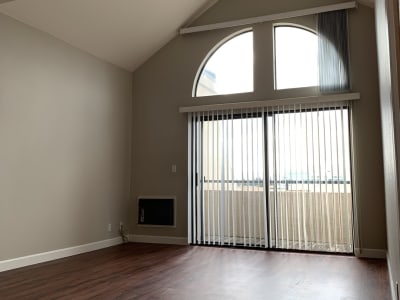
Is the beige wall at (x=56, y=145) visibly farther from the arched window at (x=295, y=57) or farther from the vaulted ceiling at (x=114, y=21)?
the arched window at (x=295, y=57)

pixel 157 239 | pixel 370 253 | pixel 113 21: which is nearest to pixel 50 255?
pixel 157 239

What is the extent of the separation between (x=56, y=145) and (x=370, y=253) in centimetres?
431

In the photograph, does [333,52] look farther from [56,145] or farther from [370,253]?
[56,145]

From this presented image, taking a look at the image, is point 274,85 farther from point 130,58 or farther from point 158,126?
point 130,58

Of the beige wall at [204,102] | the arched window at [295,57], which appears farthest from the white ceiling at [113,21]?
the arched window at [295,57]

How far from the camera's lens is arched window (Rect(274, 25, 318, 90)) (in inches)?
211

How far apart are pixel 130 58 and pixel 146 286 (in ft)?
13.0

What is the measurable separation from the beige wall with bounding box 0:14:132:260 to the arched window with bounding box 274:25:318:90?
2.62 m

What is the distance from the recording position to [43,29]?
467 cm

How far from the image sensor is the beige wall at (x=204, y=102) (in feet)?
15.9

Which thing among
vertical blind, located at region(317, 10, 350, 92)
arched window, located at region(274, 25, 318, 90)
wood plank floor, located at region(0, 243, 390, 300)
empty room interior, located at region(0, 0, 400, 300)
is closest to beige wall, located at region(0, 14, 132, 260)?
empty room interior, located at region(0, 0, 400, 300)

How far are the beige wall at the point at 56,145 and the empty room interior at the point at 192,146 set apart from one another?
22mm

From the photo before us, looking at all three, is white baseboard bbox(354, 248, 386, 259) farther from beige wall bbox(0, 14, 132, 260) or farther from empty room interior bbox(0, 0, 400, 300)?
beige wall bbox(0, 14, 132, 260)

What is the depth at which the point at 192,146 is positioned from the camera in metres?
5.95
